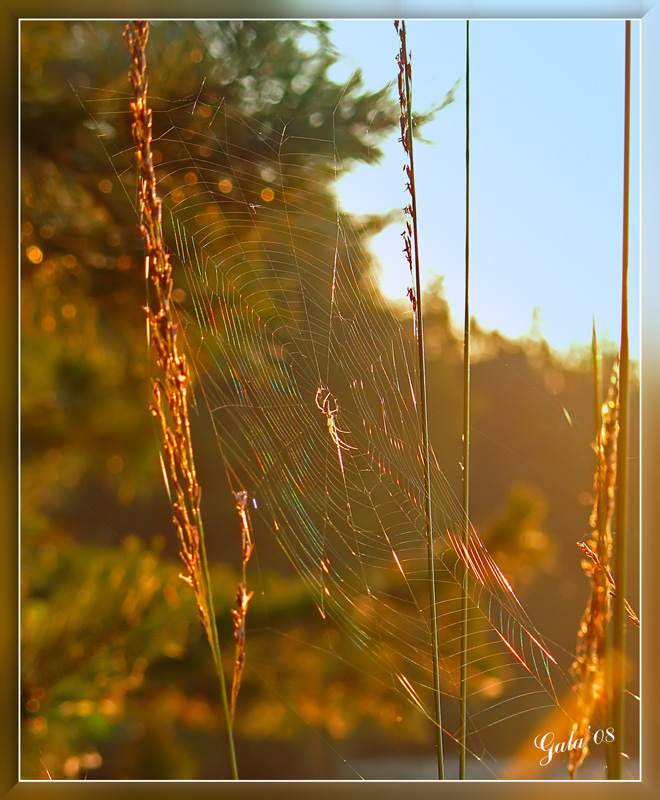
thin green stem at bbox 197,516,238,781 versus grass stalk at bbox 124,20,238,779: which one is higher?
grass stalk at bbox 124,20,238,779

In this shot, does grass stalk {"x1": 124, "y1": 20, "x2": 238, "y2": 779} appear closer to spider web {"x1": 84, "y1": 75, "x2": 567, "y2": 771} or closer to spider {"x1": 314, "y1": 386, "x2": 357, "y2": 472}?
spider web {"x1": 84, "y1": 75, "x2": 567, "y2": 771}

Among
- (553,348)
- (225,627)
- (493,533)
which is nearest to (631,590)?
(493,533)

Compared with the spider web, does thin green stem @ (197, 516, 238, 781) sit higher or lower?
lower

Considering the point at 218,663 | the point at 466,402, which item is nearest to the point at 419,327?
the point at 466,402

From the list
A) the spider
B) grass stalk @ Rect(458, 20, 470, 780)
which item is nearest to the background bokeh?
grass stalk @ Rect(458, 20, 470, 780)

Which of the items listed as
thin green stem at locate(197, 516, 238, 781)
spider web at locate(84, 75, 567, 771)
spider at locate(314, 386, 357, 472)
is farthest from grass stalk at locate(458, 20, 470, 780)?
thin green stem at locate(197, 516, 238, 781)

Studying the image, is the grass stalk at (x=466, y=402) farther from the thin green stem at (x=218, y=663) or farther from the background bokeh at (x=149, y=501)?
the thin green stem at (x=218, y=663)

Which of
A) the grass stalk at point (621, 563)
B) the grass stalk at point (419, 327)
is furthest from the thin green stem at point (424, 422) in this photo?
the grass stalk at point (621, 563)

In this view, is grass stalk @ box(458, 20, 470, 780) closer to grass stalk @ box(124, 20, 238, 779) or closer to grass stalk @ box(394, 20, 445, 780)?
grass stalk @ box(394, 20, 445, 780)

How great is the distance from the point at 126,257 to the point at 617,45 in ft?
1.99

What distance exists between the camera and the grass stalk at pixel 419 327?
75 centimetres

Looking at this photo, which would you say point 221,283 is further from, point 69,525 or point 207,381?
point 69,525

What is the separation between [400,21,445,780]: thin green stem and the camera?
2.45ft

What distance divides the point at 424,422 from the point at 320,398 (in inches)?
4.8
